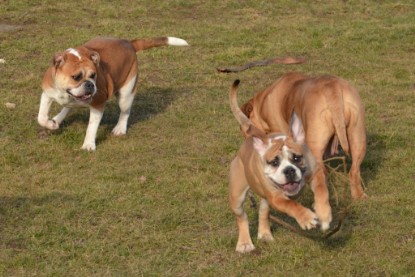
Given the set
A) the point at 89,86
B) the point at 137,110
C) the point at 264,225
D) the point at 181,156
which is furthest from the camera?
the point at 137,110

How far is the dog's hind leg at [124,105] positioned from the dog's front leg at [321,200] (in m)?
4.53

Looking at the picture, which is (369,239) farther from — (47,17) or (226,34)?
(47,17)

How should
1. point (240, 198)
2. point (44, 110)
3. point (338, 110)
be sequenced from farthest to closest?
point (44, 110) → point (338, 110) → point (240, 198)

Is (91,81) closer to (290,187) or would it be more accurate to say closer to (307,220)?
(290,187)

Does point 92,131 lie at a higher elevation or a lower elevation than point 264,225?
lower

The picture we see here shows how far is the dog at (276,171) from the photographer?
5840 millimetres

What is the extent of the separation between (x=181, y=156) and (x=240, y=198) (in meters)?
3.08

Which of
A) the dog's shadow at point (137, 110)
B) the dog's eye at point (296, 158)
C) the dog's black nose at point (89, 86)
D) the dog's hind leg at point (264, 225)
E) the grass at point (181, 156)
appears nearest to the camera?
the dog's eye at point (296, 158)

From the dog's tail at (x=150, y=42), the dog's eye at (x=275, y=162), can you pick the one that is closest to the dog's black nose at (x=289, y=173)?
the dog's eye at (x=275, y=162)

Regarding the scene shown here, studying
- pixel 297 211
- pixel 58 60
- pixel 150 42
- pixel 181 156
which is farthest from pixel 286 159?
pixel 150 42

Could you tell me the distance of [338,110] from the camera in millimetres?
7504

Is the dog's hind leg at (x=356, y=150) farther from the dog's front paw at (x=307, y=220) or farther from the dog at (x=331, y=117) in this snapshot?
the dog's front paw at (x=307, y=220)

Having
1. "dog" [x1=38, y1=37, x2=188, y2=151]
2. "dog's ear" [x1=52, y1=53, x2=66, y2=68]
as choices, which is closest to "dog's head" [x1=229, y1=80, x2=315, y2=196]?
"dog" [x1=38, y1=37, x2=188, y2=151]

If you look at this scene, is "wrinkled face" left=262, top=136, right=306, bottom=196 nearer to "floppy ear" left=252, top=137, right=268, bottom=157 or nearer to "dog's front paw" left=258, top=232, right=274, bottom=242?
"floppy ear" left=252, top=137, right=268, bottom=157
